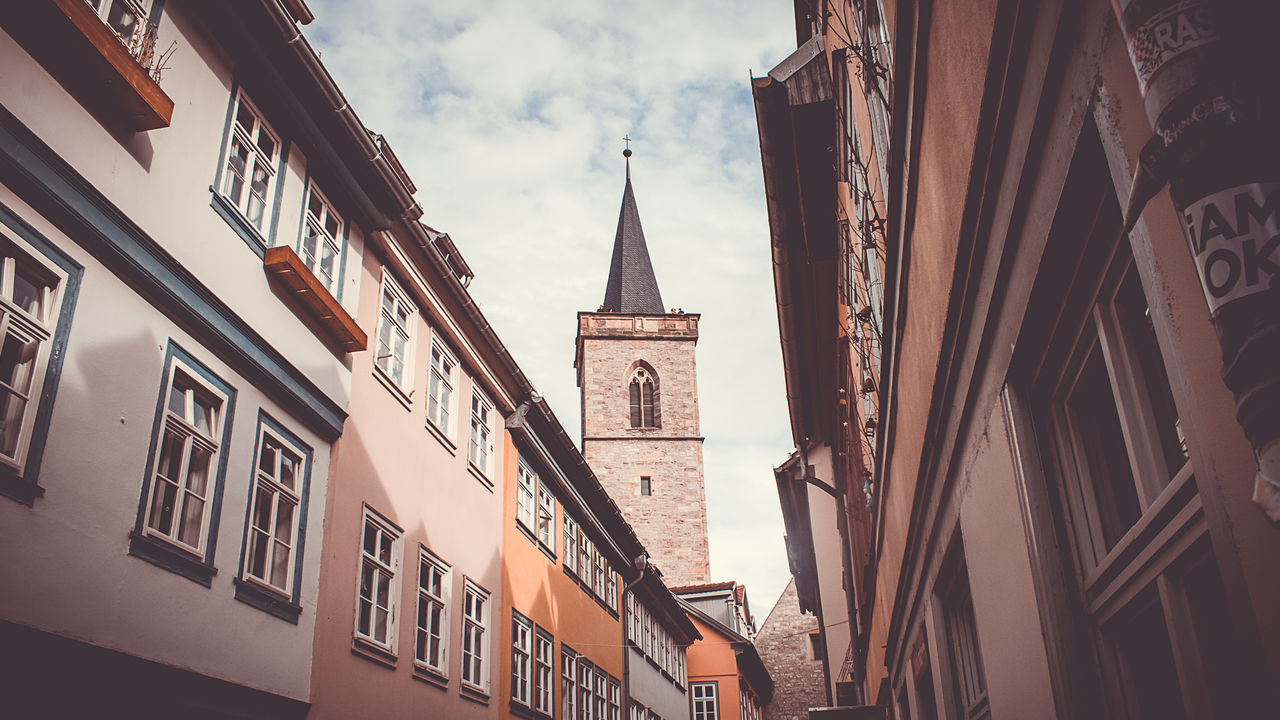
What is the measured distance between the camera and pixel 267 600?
884 centimetres

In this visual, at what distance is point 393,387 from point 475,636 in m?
4.24

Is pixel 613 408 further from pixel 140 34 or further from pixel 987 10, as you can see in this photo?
pixel 987 10

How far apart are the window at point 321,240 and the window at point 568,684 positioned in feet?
32.9

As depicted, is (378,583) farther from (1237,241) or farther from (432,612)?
(1237,241)

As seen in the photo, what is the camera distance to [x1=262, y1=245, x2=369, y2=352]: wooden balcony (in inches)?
371

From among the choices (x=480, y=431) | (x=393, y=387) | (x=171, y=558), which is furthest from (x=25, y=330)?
(x=480, y=431)

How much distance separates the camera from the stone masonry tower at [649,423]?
5369 centimetres

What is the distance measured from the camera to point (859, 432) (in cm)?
1305

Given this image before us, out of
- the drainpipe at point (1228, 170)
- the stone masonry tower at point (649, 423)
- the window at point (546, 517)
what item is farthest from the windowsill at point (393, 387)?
the stone masonry tower at point (649, 423)

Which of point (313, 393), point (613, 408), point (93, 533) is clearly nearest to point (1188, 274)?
point (93, 533)

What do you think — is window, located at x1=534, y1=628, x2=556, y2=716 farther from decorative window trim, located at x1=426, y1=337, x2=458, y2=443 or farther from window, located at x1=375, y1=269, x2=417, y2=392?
window, located at x1=375, y1=269, x2=417, y2=392

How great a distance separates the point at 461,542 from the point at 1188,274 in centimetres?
1300

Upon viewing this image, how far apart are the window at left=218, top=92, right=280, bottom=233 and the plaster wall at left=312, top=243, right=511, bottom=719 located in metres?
2.15

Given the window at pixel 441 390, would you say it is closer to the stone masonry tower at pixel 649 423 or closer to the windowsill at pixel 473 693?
the windowsill at pixel 473 693
